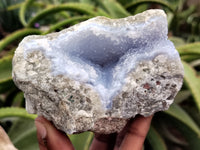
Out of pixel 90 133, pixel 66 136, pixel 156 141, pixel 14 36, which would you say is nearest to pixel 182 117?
pixel 156 141

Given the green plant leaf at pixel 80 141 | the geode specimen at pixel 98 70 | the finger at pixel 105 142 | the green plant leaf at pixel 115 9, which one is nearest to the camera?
the geode specimen at pixel 98 70

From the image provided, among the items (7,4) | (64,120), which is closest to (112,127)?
(64,120)

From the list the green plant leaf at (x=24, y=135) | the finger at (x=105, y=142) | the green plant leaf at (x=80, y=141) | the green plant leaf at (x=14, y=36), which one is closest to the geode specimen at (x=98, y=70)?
the finger at (x=105, y=142)

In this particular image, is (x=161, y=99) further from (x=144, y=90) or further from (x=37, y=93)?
(x=37, y=93)

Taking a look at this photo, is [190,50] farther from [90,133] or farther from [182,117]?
[90,133]

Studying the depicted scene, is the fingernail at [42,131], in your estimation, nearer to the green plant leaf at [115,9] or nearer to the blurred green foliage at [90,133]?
the blurred green foliage at [90,133]
